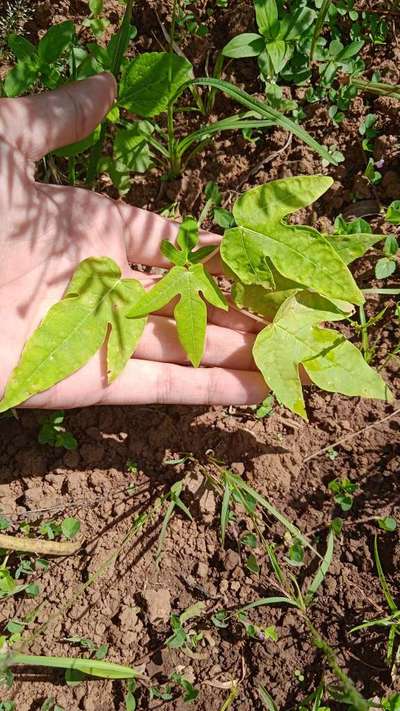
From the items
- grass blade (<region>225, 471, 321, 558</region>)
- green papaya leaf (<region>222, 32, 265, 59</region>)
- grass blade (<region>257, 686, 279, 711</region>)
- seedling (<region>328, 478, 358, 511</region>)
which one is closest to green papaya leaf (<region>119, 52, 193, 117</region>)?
green papaya leaf (<region>222, 32, 265, 59</region>)

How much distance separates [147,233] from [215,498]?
0.80 meters

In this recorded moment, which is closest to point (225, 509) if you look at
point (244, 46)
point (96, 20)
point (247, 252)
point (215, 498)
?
point (215, 498)

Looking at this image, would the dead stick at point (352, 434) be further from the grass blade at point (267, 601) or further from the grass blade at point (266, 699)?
the grass blade at point (266, 699)

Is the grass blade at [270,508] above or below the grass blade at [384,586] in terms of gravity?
above

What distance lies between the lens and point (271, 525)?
1832 mm

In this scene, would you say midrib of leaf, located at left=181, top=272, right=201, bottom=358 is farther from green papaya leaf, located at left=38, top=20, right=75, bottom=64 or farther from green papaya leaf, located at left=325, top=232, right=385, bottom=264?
green papaya leaf, located at left=38, top=20, right=75, bottom=64

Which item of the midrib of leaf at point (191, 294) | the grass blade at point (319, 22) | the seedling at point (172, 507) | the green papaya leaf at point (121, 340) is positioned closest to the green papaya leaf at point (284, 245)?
the midrib of leaf at point (191, 294)

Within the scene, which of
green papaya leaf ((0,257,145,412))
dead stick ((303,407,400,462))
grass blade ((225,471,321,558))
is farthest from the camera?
dead stick ((303,407,400,462))

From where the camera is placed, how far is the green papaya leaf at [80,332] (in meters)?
1.53

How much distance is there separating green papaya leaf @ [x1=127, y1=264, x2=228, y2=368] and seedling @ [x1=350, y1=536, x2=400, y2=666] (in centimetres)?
76

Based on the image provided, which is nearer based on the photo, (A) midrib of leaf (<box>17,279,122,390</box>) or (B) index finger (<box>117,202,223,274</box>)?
(A) midrib of leaf (<box>17,279,122,390</box>)

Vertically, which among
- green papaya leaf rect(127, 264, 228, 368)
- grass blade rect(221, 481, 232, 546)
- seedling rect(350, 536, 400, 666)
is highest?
green papaya leaf rect(127, 264, 228, 368)

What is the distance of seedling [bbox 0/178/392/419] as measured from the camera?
1.56 m

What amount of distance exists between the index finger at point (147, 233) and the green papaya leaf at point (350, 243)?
33cm
